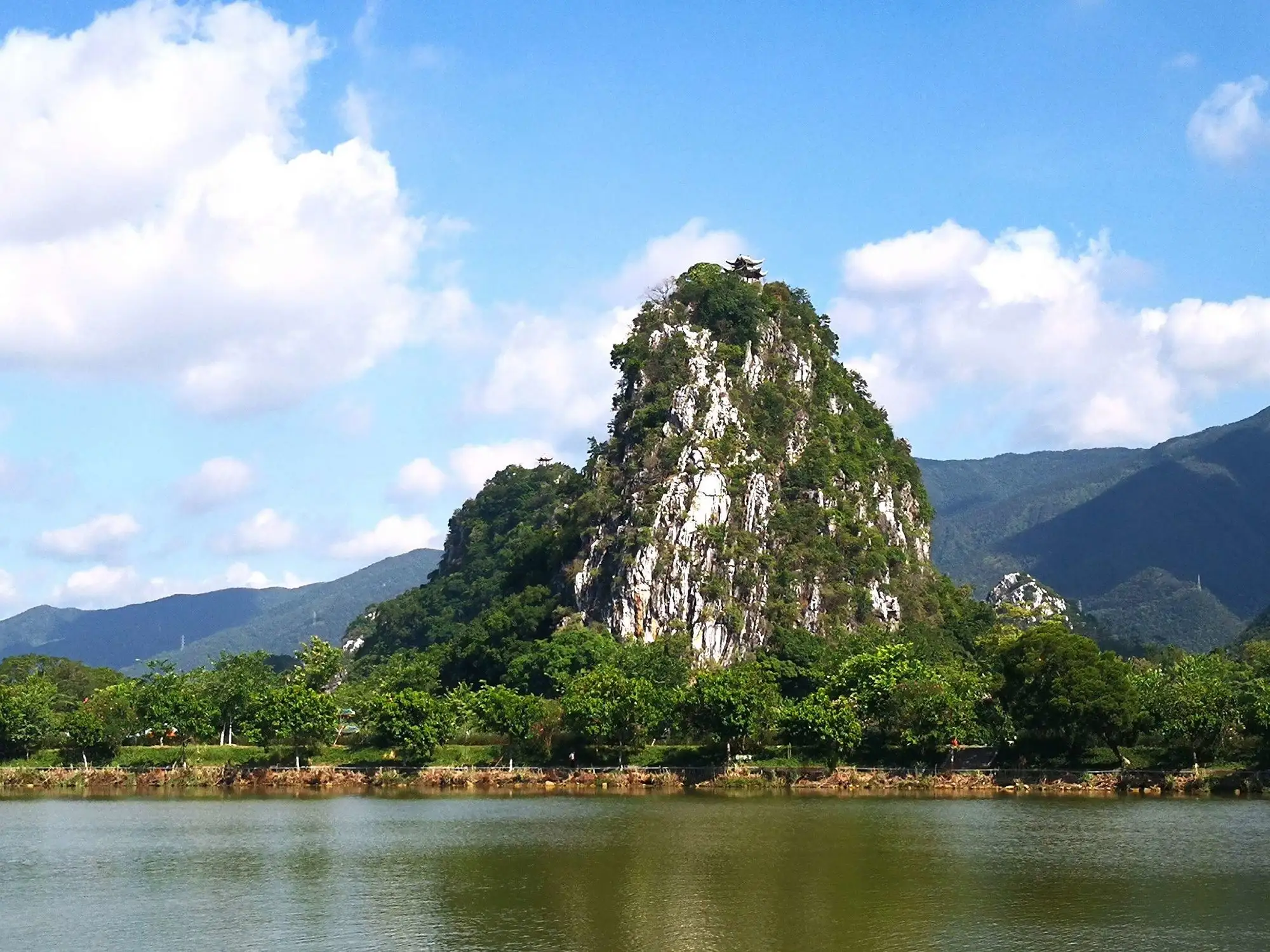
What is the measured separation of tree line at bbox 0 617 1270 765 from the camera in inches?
2862

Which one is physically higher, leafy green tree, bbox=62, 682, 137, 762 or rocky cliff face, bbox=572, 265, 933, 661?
rocky cliff face, bbox=572, 265, 933, 661

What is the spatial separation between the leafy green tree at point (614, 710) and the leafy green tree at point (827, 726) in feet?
27.7

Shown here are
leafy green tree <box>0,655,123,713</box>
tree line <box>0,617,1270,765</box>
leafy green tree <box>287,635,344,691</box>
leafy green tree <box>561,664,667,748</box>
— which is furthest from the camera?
leafy green tree <box>0,655,123,713</box>

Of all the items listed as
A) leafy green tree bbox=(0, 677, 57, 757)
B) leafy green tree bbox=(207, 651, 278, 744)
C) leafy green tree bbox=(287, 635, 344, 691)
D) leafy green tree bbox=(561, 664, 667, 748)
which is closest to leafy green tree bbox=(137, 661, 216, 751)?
leafy green tree bbox=(207, 651, 278, 744)

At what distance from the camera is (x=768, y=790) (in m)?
72.6

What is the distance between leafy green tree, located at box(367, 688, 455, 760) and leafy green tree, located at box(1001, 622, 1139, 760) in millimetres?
34241

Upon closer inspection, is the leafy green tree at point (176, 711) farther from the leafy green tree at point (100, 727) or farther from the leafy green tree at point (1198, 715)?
the leafy green tree at point (1198, 715)

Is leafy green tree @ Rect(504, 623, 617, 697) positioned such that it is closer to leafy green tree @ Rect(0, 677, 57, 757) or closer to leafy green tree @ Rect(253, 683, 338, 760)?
leafy green tree @ Rect(253, 683, 338, 760)

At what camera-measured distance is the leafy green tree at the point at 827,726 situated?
7594 centimetres

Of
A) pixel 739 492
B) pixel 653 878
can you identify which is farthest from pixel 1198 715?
pixel 739 492

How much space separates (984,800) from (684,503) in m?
63.9

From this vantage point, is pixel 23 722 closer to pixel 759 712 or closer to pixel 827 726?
pixel 759 712

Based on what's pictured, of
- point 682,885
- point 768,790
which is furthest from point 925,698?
point 682,885

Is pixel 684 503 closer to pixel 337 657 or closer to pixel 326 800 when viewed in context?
pixel 337 657
